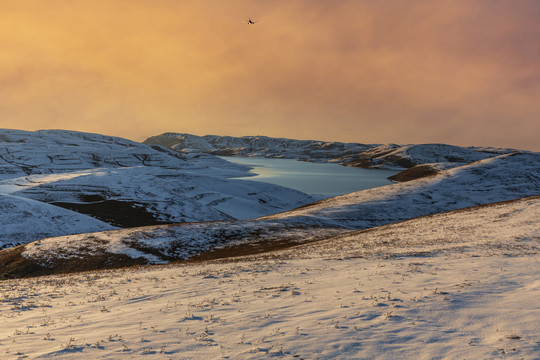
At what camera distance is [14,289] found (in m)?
22.8

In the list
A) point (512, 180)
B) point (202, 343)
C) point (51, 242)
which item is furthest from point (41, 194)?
point (512, 180)

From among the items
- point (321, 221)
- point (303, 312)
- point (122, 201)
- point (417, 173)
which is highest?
point (417, 173)

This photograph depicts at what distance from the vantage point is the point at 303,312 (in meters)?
12.5

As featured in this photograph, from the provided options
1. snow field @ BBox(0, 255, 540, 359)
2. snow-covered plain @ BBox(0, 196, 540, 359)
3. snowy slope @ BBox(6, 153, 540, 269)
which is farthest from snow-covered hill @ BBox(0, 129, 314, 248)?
snow field @ BBox(0, 255, 540, 359)

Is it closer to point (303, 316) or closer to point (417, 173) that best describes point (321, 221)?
point (303, 316)

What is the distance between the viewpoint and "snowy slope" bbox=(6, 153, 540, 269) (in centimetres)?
4234

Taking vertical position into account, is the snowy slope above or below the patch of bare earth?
below

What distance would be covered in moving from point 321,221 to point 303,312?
167 ft

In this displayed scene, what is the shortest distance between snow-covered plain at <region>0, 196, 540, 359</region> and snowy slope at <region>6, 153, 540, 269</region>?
19665 mm

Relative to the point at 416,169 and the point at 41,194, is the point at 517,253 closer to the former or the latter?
the point at 41,194

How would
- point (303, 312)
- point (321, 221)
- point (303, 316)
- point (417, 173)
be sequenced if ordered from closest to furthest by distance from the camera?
1. point (303, 316)
2. point (303, 312)
3. point (321, 221)
4. point (417, 173)

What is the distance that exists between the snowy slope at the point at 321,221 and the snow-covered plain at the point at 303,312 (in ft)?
64.5

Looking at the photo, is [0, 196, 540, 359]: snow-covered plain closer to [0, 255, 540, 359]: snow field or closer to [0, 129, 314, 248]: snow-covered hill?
[0, 255, 540, 359]: snow field

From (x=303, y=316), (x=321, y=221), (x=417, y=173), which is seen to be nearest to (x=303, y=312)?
(x=303, y=316)
